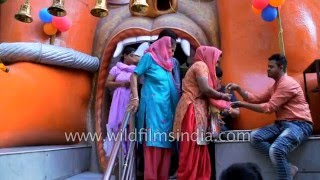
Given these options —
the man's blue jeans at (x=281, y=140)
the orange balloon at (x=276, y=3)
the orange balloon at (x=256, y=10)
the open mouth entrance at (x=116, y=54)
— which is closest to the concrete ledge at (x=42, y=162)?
the open mouth entrance at (x=116, y=54)

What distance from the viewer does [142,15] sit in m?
5.64

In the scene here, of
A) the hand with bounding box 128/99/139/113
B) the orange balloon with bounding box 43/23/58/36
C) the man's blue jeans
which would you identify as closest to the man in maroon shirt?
the man's blue jeans

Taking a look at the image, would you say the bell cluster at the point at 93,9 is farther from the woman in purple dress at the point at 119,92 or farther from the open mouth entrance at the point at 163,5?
the open mouth entrance at the point at 163,5

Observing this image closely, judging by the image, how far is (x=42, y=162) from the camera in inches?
163

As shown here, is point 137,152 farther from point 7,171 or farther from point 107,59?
point 107,59

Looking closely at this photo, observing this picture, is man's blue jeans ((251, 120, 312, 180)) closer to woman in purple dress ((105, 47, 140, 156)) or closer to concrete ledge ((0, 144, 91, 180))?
woman in purple dress ((105, 47, 140, 156))

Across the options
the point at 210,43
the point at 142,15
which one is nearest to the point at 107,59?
the point at 142,15

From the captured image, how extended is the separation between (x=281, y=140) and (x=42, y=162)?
2.55 m

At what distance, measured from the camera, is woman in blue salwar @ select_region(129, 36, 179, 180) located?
3.58 metres

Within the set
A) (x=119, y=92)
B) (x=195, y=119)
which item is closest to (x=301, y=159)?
(x=195, y=119)

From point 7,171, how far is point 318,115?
3403mm

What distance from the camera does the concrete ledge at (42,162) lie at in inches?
146

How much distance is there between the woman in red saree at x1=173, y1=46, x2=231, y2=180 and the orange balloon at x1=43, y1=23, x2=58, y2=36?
2615mm

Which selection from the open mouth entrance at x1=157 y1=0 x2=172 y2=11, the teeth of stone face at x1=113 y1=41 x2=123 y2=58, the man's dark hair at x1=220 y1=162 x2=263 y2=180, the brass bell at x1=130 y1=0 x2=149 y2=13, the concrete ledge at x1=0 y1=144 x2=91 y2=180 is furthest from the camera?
the open mouth entrance at x1=157 y1=0 x2=172 y2=11
